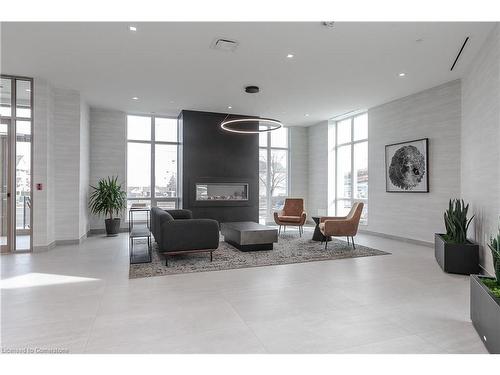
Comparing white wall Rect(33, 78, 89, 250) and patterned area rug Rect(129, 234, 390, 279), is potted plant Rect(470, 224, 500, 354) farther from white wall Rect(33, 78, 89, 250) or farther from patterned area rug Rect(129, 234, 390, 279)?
white wall Rect(33, 78, 89, 250)

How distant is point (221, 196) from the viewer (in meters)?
8.69

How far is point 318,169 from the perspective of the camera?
10070mm

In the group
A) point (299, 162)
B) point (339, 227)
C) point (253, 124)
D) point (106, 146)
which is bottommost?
point (339, 227)

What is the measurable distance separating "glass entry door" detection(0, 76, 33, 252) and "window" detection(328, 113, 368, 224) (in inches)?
298

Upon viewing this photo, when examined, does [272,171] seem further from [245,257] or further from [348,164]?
[245,257]

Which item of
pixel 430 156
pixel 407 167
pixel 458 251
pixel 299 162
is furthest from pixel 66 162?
pixel 430 156

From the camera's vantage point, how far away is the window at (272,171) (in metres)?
10.2

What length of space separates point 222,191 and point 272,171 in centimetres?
236

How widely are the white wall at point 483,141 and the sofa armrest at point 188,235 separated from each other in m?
3.75

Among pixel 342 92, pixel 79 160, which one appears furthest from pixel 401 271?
Answer: pixel 79 160

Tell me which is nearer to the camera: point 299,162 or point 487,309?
point 487,309

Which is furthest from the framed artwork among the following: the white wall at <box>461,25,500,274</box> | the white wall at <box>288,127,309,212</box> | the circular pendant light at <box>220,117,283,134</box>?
the white wall at <box>288,127,309,212</box>

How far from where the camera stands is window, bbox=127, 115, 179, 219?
28.5 ft
